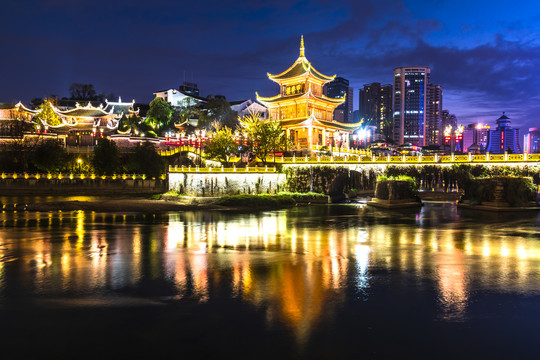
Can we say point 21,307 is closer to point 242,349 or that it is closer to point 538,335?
point 242,349

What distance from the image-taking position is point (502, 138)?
7288 centimetres

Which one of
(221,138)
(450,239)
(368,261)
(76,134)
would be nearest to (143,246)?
(368,261)

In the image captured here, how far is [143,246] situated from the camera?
16.1 metres

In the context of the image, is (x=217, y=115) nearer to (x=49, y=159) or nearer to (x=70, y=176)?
(x=70, y=176)

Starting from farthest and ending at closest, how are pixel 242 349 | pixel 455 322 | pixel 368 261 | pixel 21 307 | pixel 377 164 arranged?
1. pixel 377 164
2. pixel 368 261
3. pixel 21 307
4. pixel 455 322
5. pixel 242 349

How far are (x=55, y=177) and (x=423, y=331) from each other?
6132cm

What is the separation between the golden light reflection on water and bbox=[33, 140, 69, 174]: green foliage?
40536 mm

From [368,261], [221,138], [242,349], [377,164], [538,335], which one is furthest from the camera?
[221,138]

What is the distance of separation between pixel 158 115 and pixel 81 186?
29.9 m

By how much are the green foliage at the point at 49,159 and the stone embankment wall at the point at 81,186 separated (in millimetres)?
3124

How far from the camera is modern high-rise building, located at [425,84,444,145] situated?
181375mm

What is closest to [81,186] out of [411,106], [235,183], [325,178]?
[235,183]

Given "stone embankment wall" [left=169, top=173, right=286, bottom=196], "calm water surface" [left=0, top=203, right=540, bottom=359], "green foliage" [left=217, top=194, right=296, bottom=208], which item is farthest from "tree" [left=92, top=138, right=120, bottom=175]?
"calm water surface" [left=0, top=203, right=540, bottom=359]

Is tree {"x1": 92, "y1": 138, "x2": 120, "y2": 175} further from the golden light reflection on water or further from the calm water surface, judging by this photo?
the calm water surface
